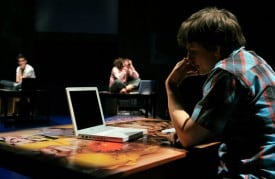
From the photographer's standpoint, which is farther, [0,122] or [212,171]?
[0,122]

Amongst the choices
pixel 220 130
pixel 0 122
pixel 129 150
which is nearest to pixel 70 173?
pixel 129 150

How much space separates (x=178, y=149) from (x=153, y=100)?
4.70 meters

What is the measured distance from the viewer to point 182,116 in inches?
47.6

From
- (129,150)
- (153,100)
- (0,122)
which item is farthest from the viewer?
(0,122)

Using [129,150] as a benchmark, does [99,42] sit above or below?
above

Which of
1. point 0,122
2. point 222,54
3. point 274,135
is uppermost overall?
point 222,54

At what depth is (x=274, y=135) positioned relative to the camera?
103cm

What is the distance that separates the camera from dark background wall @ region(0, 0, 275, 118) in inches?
306

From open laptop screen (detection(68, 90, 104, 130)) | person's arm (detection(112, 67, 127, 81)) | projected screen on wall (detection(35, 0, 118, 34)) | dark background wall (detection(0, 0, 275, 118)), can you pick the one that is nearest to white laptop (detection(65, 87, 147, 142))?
open laptop screen (detection(68, 90, 104, 130))

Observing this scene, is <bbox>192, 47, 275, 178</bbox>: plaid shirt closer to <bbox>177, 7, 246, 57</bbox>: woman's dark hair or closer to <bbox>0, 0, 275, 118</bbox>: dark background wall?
<bbox>177, 7, 246, 57</bbox>: woman's dark hair

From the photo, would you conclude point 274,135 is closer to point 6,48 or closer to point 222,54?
point 222,54

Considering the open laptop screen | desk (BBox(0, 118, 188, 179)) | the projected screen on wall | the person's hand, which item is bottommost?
desk (BBox(0, 118, 188, 179))

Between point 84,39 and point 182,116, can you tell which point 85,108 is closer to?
point 182,116

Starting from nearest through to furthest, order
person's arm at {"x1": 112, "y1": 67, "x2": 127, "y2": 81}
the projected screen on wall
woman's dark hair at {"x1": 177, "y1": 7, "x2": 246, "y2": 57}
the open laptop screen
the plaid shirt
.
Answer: the plaid shirt → woman's dark hair at {"x1": 177, "y1": 7, "x2": 246, "y2": 57} → the open laptop screen → person's arm at {"x1": 112, "y1": 67, "x2": 127, "y2": 81} → the projected screen on wall
